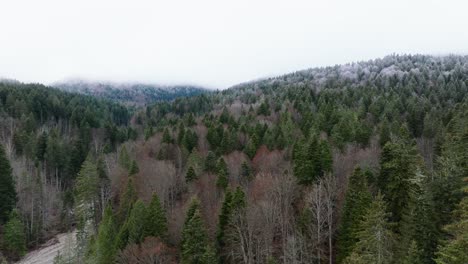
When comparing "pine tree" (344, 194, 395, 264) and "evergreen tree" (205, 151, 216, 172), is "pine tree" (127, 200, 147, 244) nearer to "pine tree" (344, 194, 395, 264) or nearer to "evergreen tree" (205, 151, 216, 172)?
"evergreen tree" (205, 151, 216, 172)

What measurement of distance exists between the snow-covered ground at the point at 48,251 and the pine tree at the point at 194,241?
26.1 meters

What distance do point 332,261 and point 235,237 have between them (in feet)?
30.9

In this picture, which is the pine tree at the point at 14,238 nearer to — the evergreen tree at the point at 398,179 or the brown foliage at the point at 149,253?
the brown foliage at the point at 149,253

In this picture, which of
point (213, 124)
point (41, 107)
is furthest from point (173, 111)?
point (213, 124)

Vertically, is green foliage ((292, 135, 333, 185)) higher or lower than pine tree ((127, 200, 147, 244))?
higher

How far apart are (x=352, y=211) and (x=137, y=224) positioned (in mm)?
21902

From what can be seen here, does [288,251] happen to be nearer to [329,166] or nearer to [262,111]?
[329,166]

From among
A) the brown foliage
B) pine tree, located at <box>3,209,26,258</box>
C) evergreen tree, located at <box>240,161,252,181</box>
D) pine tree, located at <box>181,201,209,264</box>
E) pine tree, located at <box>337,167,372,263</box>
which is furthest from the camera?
pine tree, located at <box>3,209,26,258</box>

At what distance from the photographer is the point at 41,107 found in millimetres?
135500

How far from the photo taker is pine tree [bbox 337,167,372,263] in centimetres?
3741

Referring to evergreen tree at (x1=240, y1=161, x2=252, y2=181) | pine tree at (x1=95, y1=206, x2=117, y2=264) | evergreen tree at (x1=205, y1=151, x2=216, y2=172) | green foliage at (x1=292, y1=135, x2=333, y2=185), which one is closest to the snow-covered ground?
pine tree at (x1=95, y1=206, x2=117, y2=264)

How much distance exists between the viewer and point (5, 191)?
7044cm

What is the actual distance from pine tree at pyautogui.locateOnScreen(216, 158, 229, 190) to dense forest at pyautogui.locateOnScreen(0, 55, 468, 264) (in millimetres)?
178

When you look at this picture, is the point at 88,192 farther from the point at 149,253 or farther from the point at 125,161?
the point at 149,253
